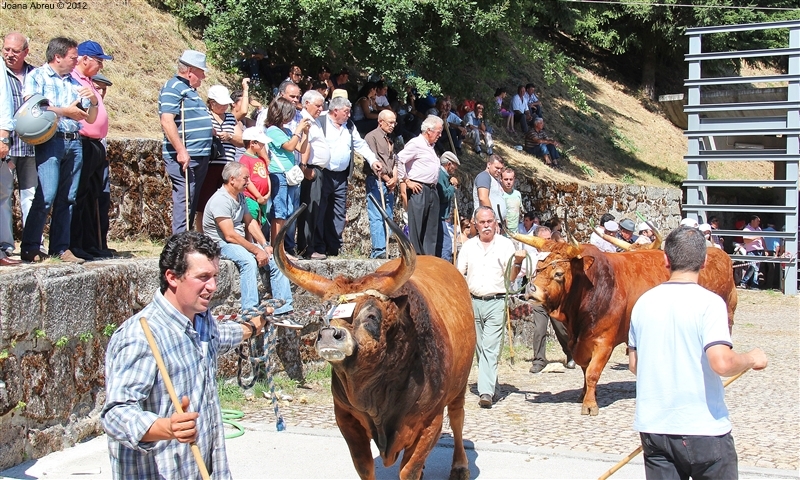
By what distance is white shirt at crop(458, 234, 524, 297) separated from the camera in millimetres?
9438

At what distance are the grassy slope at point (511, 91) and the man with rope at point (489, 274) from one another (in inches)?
189

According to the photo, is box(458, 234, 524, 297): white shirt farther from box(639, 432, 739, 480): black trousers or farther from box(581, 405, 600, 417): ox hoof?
box(639, 432, 739, 480): black trousers

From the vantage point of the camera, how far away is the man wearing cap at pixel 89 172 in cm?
818

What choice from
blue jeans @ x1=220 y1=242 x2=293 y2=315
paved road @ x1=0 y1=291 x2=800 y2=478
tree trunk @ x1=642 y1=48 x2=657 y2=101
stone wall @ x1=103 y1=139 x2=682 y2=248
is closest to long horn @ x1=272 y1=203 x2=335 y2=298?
paved road @ x1=0 y1=291 x2=800 y2=478

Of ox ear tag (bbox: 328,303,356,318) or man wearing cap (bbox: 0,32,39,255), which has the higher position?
man wearing cap (bbox: 0,32,39,255)

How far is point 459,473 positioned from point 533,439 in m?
1.37

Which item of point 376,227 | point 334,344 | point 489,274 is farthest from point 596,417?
point 334,344

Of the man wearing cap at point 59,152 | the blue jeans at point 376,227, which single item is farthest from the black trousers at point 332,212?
the man wearing cap at point 59,152

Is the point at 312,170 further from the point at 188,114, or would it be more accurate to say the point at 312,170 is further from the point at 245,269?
the point at 245,269

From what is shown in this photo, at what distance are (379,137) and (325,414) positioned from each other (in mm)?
4087

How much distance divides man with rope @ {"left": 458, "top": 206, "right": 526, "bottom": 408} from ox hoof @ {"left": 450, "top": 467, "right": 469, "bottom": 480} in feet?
9.31

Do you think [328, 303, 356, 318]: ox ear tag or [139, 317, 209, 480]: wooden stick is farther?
[328, 303, 356, 318]: ox ear tag

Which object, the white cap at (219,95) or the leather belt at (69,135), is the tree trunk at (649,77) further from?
the leather belt at (69,135)

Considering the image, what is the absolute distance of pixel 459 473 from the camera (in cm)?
657
